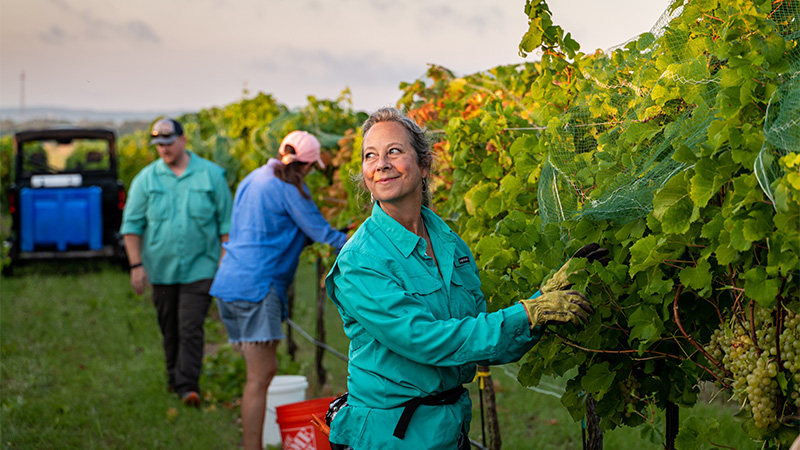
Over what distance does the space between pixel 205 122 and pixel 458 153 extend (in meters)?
9.28

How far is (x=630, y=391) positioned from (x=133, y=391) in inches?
184

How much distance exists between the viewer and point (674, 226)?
74.1 inches

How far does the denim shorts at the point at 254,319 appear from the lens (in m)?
4.29

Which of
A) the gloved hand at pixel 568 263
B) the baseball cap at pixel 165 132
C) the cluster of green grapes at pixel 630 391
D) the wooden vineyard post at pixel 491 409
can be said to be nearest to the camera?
the gloved hand at pixel 568 263

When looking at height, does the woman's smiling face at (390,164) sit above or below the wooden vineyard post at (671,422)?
above

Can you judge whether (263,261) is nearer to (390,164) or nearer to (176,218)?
(176,218)

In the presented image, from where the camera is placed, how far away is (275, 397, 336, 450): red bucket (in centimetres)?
376

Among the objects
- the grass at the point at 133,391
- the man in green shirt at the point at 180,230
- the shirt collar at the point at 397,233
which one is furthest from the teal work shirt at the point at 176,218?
the shirt collar at the point at 397,233

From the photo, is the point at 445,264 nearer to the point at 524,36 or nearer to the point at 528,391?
the point at 524,36

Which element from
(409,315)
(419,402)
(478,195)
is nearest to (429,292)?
(409,315)

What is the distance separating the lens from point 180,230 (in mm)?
5656

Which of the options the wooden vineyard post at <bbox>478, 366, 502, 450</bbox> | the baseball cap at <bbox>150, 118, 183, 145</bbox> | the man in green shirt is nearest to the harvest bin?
the man in green shirt

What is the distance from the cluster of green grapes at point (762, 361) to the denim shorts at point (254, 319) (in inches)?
111

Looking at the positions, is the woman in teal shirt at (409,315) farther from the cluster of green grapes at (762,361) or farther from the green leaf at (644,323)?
the cluster of green grapes at (762,361)
